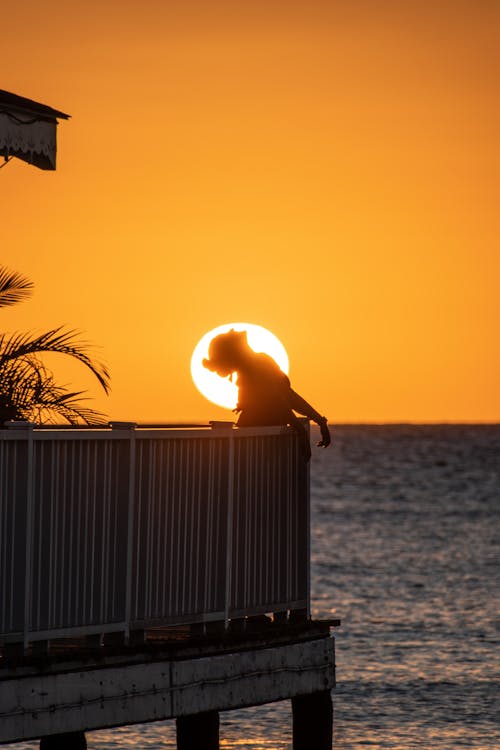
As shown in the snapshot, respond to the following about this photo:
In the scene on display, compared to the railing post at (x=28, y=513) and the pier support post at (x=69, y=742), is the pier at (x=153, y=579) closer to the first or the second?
the railing post at (x=28, y=513)

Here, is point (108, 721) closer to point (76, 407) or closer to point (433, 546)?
point (76, 407)

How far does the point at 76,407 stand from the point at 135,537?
4947 millimetres

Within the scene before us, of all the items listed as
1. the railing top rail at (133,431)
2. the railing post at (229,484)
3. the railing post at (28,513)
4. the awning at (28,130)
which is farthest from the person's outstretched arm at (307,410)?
the railing post at (28,513)

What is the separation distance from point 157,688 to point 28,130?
4380 millimetres

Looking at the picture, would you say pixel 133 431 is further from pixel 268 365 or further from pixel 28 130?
pixel 28 130

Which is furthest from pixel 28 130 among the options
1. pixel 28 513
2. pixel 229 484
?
pixel 28 513

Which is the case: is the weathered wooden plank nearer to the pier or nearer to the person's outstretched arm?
the pier

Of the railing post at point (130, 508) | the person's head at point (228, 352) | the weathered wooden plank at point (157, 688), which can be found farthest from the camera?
the person's head at point (228, 352)

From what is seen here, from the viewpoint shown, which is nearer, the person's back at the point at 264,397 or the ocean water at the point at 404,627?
the person's back at the point at 264,397

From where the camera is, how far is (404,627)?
39594mm

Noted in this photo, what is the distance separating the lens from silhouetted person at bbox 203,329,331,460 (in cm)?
1329

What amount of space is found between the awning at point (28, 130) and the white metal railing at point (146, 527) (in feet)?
8.21

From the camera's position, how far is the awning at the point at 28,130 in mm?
12594

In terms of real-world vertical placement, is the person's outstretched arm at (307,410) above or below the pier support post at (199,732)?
above
